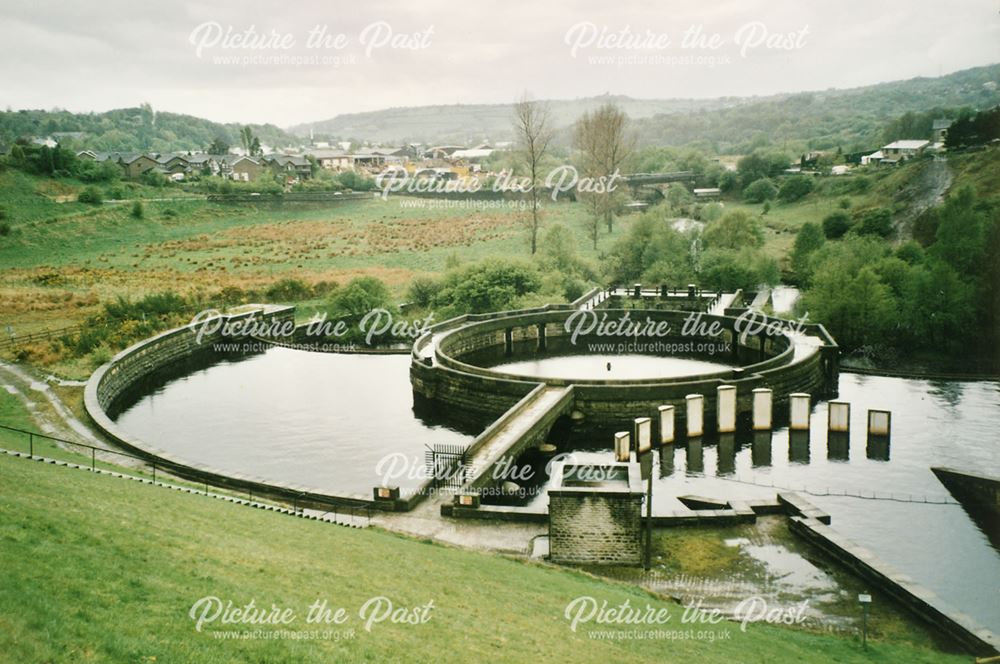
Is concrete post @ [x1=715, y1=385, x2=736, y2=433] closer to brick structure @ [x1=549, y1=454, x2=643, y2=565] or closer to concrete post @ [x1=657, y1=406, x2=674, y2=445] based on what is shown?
concrete post @ [x1=657, y1=406, x2=674, y2=445]

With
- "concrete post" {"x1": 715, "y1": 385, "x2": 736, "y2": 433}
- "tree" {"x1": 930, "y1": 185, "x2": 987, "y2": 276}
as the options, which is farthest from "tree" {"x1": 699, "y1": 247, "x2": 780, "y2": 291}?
"concrete post" {"x1": 715, "y1": 385, "x2": 736, "y2": 433}

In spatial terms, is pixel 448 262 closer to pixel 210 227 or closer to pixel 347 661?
pixel 210 227

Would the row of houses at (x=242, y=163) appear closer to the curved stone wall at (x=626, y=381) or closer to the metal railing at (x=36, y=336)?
the metal railing at (x=36, y=336)

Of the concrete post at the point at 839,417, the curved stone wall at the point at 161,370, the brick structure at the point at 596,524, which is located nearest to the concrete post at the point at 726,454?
the concrete post at the point at 839,417

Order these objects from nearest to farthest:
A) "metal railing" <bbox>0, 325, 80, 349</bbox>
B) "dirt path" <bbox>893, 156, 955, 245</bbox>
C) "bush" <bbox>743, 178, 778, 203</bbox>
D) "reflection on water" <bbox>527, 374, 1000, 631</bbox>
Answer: "reflection on water" <bbox>527, 374, 1000, 631</bbox> < "metal railing" <bbox>0, 325, 80, 349</bbox> < "dirt path" <bbox>893, 156, 955, 245</bbox> < "bush" <bbox>743, 178, 778, 203</bbox>

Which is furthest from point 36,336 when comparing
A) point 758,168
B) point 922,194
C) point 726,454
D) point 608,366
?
point 758,168

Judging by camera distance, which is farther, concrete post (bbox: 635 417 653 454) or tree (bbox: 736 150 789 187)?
tree (bbox: 736 150 789 187)

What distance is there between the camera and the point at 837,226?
270 feet

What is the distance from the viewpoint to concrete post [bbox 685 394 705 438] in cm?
3569

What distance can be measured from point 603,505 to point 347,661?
10518 mm

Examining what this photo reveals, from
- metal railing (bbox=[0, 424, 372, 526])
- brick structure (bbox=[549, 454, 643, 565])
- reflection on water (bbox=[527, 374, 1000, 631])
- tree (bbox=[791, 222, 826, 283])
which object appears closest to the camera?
brick structure (bbox=[549, 454, 643, 565])

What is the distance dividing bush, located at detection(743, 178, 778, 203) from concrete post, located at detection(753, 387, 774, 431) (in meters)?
81.6

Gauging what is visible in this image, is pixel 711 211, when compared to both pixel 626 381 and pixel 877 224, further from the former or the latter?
pixel 626 381

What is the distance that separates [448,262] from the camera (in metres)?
68.0
